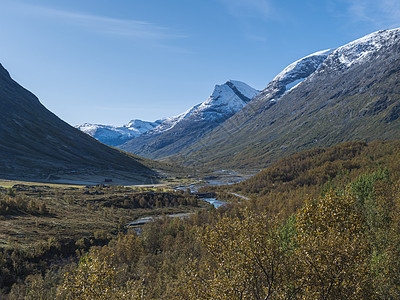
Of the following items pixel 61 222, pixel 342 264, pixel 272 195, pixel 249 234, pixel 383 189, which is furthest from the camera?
pixel 272 195

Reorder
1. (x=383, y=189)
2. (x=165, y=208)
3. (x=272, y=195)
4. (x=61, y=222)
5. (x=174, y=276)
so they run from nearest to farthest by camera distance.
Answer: (x=174, y=276)
(x=383, y=189)
(x=61, y=222)
(x=165, y=208)
(x=272, y=195)

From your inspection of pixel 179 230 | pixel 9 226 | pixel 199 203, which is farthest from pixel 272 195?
pixel 9 226

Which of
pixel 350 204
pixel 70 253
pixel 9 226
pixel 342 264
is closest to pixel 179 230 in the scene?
pixel 70 253

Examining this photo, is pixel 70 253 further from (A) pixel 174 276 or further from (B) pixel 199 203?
(B) pixel 199 203

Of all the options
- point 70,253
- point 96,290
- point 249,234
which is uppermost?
point 249,234

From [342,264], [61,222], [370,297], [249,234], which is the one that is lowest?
[61,222]

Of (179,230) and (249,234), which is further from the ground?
(249,234)

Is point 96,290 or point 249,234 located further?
point 249,234

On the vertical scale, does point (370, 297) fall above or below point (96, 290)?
below

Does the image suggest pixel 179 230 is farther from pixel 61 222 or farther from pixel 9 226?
pixel 9 226
